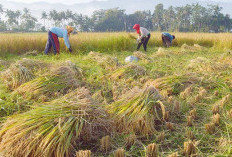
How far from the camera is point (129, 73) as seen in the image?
12.2ft

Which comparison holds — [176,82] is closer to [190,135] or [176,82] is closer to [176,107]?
[176,107]

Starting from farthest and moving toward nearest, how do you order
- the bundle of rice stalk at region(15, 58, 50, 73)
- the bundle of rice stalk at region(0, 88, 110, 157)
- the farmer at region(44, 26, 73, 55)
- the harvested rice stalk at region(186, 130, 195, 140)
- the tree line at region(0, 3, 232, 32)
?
the tree line at region(0, 3, 232, 32)
the farmer at region(44, 26, 73, 55)
the bundle of rice stalk at region(15, 58, 50, 73)
the harvested rice stalk at region(186, 130, 195, 140)
the bundle of rice stalk at region(0, 88, 110, 157)

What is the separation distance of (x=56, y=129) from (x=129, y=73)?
2.39 metres

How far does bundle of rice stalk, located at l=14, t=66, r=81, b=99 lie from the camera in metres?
2.69

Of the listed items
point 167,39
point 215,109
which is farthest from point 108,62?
point 167,39

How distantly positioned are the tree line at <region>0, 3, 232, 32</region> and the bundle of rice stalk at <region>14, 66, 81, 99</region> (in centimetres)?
4699

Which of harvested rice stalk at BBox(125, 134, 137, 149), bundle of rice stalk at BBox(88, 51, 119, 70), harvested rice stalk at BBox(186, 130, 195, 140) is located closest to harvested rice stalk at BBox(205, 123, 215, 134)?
harvested rice stalk at BBox(186, 130, 195, 140)

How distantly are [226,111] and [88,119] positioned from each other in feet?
5.39

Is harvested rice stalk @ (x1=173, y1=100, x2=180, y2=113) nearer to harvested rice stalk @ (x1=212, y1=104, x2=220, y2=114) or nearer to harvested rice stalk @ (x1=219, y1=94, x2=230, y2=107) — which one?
harvested rice stalk @ (x1=212, y1=104, x2=220, y2=114)

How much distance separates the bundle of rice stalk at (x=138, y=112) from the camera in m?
1.88

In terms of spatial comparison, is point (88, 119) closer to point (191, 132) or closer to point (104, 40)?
point (191, 132)

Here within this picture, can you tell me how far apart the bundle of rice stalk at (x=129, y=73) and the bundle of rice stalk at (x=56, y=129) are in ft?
6.08

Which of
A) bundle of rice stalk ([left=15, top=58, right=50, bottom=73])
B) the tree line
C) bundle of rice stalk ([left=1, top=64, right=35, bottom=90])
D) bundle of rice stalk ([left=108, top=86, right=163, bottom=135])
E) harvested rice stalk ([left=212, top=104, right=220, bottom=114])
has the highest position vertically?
the tree line

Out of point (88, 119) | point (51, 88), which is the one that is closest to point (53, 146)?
point (88, 119)
